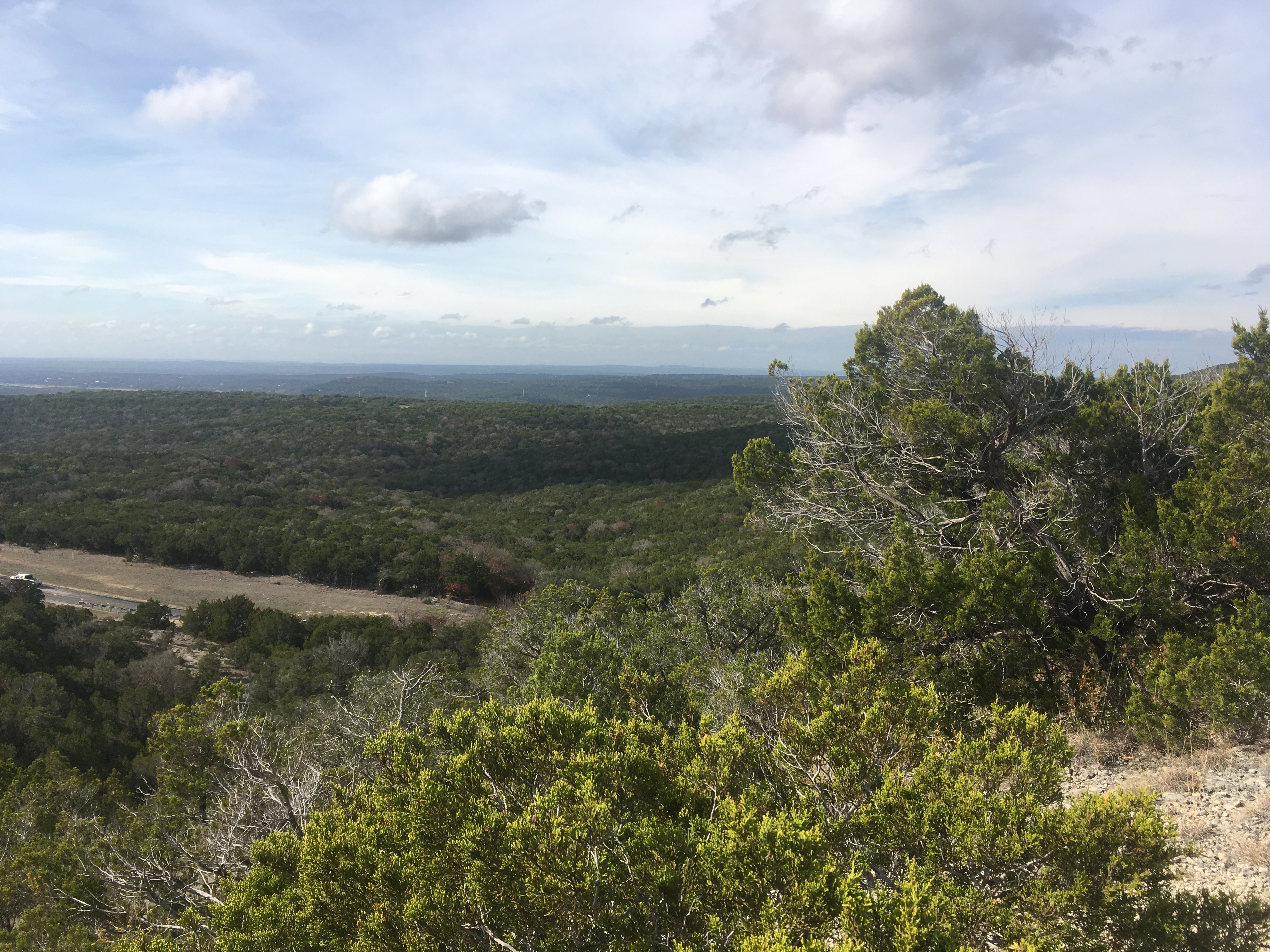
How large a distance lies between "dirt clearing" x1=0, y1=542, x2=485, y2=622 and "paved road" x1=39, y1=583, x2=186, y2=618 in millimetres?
356

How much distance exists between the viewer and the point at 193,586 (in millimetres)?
30891

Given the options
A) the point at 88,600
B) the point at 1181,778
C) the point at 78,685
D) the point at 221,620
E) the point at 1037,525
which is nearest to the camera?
the point at 1181,778

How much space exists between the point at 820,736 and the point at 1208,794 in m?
4.18

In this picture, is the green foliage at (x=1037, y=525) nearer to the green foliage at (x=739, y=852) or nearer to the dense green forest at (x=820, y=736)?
the dense green forest at (x=820, y=736)

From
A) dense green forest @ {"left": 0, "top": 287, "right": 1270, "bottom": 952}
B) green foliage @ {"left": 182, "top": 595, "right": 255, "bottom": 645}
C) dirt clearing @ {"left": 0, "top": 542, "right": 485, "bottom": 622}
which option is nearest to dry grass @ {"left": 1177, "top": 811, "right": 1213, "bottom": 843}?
dense green forest @ {"left": 0, "top": 287, "right": 1270, "bottom": 952}

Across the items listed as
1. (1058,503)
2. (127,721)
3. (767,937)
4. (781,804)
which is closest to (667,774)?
(781,804)

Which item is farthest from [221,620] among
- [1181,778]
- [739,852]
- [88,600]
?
[1181,778]

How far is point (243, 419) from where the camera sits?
6988 centimetres

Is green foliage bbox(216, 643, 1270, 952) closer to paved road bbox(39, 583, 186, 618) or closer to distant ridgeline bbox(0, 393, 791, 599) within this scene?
distant ridgeline bbox(0, 393, 791, 599)

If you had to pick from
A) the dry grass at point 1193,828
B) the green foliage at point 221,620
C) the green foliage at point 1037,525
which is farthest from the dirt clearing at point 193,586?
the dry grass at point 1193,828

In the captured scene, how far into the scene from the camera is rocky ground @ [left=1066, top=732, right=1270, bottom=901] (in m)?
4.65

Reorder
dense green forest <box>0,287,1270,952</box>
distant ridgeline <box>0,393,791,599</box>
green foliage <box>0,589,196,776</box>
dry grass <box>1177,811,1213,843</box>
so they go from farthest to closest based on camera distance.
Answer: distant ridgeline <box>0,393,791,599</box> → green foliage <box>0,589,196,776</box> → dry grass <box>1177,811,1213,843</box> → dense green forest <box>0,287,1270,952</box>

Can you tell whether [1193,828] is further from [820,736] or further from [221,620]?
[221,620]

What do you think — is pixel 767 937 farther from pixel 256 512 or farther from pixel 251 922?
pixel 256 512
